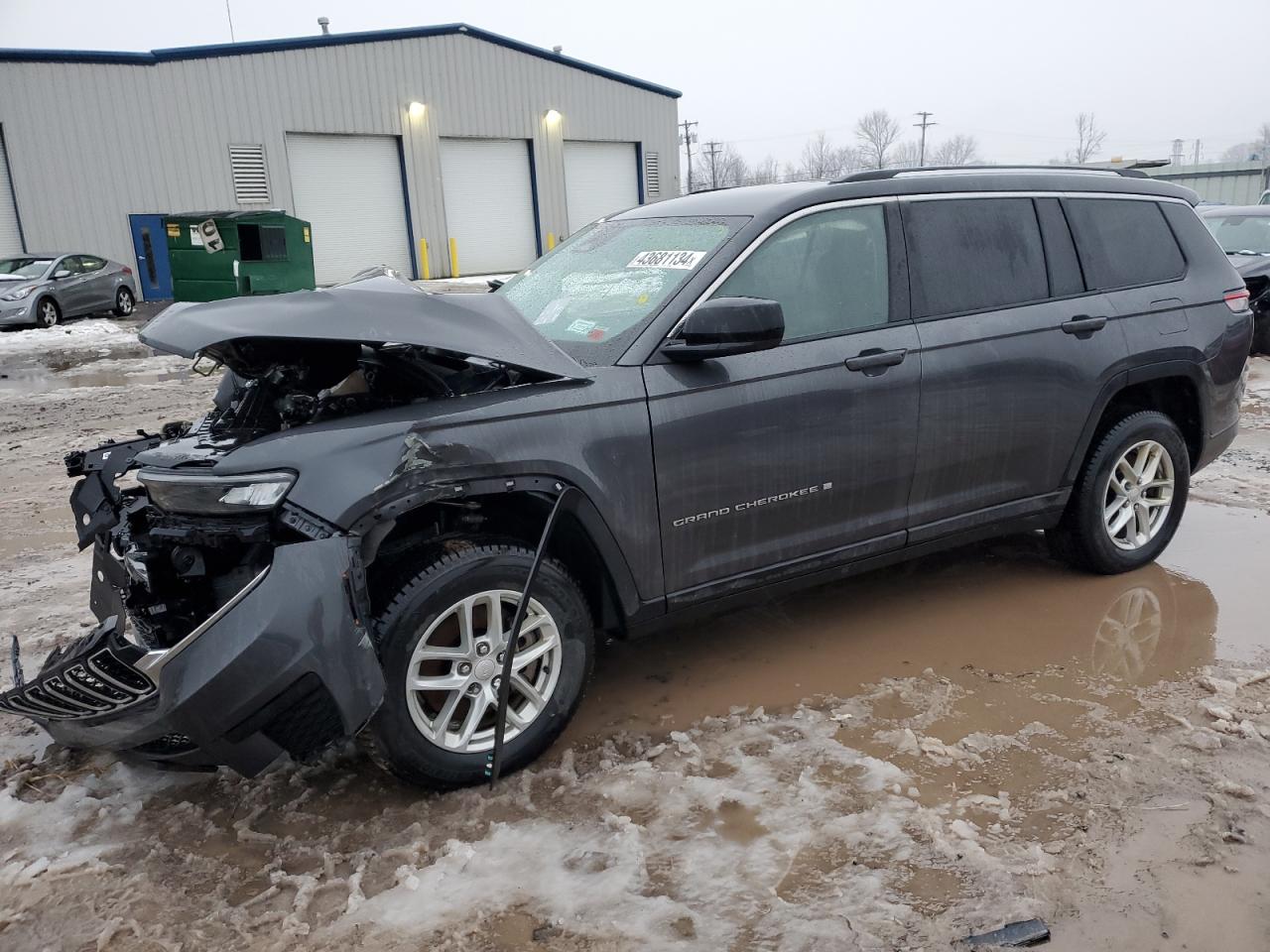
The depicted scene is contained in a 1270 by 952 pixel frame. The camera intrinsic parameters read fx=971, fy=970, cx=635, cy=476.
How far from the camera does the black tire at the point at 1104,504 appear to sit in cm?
450

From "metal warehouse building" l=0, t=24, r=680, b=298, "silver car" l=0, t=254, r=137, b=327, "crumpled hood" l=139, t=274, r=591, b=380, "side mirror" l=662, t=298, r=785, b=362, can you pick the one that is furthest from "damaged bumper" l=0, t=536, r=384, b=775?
"metal warehouse building" l=0, t=24, r=680, b=298

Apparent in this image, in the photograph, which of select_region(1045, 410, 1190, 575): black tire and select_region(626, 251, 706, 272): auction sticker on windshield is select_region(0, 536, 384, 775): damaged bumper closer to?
select_region(626, 251, 706, 272): auction sticker on windshield

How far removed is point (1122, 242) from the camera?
15.0 feet

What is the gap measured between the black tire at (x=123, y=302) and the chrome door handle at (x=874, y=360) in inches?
810

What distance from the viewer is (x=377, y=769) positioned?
328 centimetres

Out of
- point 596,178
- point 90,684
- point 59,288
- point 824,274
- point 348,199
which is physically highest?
point 596,178

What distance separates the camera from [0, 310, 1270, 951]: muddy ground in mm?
2514

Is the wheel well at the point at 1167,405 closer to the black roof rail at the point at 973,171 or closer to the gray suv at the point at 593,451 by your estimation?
the gray suv at the point at 593,451

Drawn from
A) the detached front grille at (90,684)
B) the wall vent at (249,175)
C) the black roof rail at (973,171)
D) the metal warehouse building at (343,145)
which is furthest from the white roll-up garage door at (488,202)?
the detached front grille at (90,684)

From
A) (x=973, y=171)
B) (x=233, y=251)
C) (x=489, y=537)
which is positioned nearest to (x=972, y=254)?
(x=973, y=171)

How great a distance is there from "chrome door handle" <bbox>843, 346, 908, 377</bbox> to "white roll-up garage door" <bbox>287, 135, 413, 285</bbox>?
25272 mm

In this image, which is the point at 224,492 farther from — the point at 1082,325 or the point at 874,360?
the point at 1082,325

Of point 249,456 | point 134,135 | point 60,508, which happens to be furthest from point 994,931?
point 134,135

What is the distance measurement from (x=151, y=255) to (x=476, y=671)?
24.8 m
